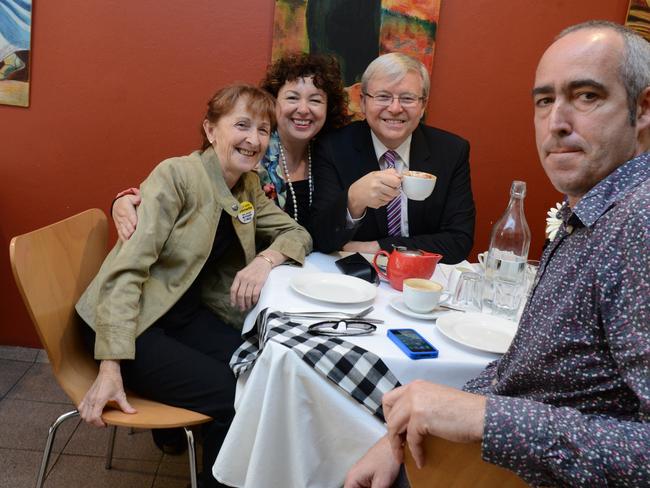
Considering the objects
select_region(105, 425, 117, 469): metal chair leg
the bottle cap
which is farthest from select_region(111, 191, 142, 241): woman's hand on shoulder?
the bottle cap

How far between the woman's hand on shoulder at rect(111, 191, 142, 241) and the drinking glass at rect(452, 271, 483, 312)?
959mm

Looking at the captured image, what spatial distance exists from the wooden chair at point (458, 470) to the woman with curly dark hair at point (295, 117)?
1.57 metres

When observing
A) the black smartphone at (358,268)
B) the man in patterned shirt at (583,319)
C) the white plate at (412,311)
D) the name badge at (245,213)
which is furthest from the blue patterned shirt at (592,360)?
the name badge at (245,213)

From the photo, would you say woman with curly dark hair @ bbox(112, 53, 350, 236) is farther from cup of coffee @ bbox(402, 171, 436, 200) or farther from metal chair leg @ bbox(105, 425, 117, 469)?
metal chair leg @ bbox(105, 425, 117, 469)

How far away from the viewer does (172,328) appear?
69.6 inches

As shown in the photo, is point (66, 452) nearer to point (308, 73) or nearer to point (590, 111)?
point (308, 73)

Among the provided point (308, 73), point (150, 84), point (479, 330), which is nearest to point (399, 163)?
point (308, 73)

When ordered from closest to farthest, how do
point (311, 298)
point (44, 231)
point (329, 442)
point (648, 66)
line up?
point (648, 66) → point (329, 442) → point (311, 298) → point (44, 231)

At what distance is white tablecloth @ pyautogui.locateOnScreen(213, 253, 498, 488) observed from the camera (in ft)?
3.61

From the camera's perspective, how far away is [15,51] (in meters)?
2.46

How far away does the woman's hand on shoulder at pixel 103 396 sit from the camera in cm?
141

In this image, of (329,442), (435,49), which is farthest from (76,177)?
(329,442)

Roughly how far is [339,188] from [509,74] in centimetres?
118

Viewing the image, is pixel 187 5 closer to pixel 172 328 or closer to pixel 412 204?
pixel 412 204
